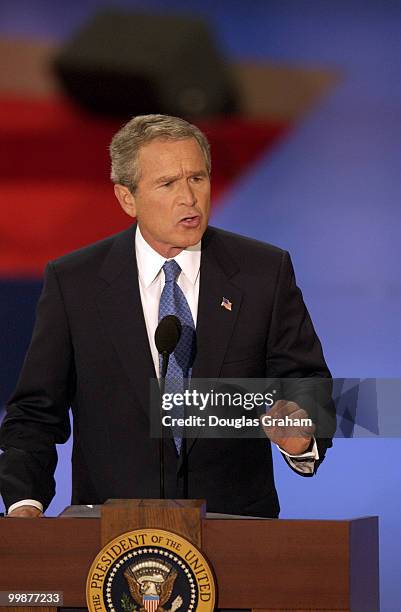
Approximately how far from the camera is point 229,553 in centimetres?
182

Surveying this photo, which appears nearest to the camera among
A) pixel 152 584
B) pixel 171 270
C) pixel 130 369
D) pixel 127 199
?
pixel 152 584

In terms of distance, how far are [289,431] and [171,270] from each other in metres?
0.64

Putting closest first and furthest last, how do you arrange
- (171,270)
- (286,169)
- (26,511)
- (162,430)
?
1. (162,430)
2. (26,511)
3. (171,270)
4. (286,169)

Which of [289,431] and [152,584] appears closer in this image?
[152,584]

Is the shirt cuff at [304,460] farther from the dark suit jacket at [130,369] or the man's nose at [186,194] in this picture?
the man's nose at [186,194]

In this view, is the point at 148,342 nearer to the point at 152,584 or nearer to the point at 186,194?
the point at 186,194

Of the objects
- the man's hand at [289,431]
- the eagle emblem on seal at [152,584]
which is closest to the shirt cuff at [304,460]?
the man's hand at [289,431]

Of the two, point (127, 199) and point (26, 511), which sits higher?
point (127, 199)

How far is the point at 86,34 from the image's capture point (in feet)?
12.1

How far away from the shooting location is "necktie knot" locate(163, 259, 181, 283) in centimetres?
258

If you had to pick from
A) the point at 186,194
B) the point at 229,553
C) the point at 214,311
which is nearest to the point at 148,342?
the point at 214,311

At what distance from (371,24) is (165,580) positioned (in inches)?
93.8

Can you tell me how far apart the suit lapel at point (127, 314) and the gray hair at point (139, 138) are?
0.48 feet

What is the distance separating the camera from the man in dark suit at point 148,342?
2502 mm
